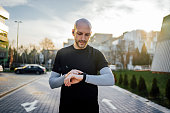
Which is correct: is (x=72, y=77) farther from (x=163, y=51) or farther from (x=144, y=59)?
(x=144, y=59)

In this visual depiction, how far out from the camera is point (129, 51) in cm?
5925

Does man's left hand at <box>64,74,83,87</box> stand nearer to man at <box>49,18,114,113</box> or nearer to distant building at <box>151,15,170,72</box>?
man at <box>49,18,114,113</box>

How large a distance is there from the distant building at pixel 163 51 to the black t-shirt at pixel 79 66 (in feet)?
101

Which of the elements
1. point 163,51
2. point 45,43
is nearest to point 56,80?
point 163,51

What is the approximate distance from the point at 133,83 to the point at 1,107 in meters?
9.46

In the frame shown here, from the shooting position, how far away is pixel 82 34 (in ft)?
6.17

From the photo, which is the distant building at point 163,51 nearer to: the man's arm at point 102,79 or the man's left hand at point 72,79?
the man's arm at point 102,79

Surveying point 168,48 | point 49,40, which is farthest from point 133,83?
point 49,40

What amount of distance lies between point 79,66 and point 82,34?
0.38 m

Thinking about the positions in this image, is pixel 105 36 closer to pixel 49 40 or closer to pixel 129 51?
pixel 129 51

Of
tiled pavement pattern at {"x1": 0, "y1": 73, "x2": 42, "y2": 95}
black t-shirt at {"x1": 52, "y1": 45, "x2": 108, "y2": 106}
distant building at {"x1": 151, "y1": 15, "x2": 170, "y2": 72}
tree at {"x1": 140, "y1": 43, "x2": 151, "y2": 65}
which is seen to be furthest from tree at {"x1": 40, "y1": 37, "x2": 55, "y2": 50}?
black t-shirt at {"x1": 52, "y1": 45, "x2": 108, "y2": 106}

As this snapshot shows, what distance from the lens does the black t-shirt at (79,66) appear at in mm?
1882

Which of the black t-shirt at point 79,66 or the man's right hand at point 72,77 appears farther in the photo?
the black t-shirt at point 79,66

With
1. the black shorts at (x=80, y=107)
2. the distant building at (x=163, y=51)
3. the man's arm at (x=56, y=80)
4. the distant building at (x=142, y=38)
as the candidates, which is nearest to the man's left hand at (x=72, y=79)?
the man's arm at (x=56, y=80)
